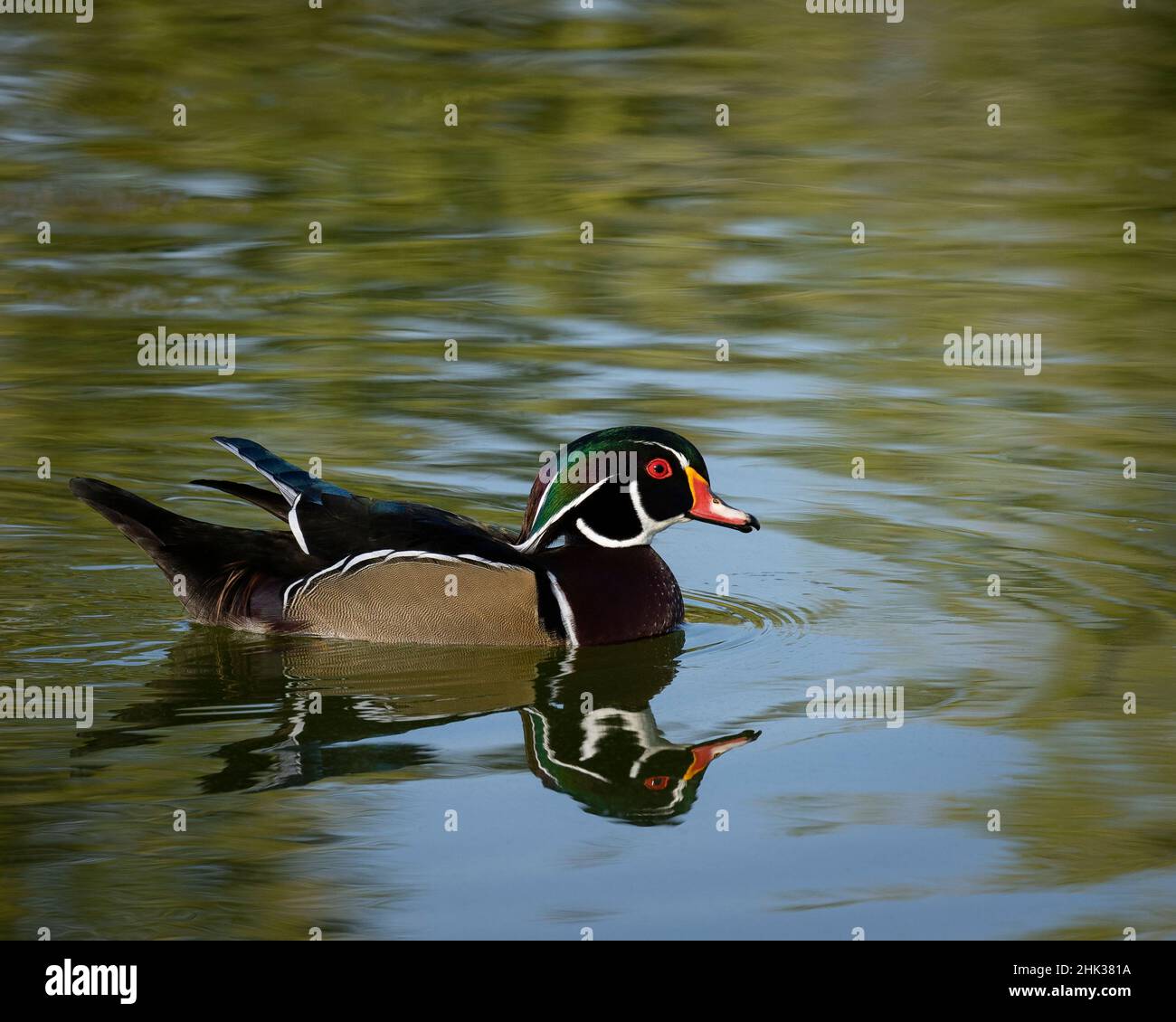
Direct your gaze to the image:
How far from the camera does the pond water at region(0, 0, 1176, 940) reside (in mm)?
6676

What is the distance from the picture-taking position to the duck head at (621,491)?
9.21 meters

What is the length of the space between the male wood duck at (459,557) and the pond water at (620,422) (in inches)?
7.4

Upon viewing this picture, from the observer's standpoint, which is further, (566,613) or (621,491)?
(621,491)

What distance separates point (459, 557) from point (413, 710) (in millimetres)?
1071

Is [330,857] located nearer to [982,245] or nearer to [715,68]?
[982,245]

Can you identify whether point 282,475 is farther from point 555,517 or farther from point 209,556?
point 555,517

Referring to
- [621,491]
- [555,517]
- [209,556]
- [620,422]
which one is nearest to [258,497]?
[209,556]

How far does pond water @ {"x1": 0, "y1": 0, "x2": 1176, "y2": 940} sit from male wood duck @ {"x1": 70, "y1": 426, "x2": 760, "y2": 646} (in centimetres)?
19

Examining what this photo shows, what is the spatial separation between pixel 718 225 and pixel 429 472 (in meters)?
6.24

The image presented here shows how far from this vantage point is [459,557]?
8961 mm

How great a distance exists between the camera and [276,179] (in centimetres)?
1802

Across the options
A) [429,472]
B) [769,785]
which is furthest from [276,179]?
[769,785]

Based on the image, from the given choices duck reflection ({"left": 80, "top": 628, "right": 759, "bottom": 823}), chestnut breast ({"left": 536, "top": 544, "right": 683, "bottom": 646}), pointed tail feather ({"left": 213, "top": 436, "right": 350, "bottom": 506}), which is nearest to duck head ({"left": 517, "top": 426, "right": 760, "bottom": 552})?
chestnut breast ({"left": 536, "top": 544, "right": 683, "bottom": 646})

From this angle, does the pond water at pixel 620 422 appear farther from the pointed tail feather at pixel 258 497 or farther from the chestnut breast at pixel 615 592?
the pointed tail feather at pixel 258 497
